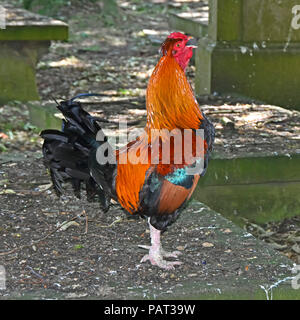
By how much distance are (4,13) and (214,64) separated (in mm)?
3127

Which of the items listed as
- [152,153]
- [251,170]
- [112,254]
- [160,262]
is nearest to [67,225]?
[112,254]

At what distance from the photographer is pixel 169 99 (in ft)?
14.8

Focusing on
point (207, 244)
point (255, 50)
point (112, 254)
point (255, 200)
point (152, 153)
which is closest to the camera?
point (152, 153)

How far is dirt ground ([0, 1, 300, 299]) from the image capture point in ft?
14.6

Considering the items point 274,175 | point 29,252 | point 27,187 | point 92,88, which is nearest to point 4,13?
point 92,88

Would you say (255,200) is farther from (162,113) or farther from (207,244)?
(162,113)

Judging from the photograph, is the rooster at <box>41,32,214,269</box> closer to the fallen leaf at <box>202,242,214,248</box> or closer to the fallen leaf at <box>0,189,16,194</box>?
the fallen leaf at <box>202,242,214,248</box>

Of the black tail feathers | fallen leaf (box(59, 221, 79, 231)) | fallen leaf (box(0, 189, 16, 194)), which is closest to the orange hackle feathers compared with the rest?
the black tail feathers

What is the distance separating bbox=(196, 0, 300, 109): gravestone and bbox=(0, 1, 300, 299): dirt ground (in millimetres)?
413

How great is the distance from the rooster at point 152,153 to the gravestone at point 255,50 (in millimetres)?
4196

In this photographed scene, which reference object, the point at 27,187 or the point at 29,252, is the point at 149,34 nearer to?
the point at 27,187

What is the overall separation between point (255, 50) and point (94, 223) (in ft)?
13.4

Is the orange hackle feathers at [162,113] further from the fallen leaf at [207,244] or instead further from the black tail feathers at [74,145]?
the fallen leaf at [207,244]
